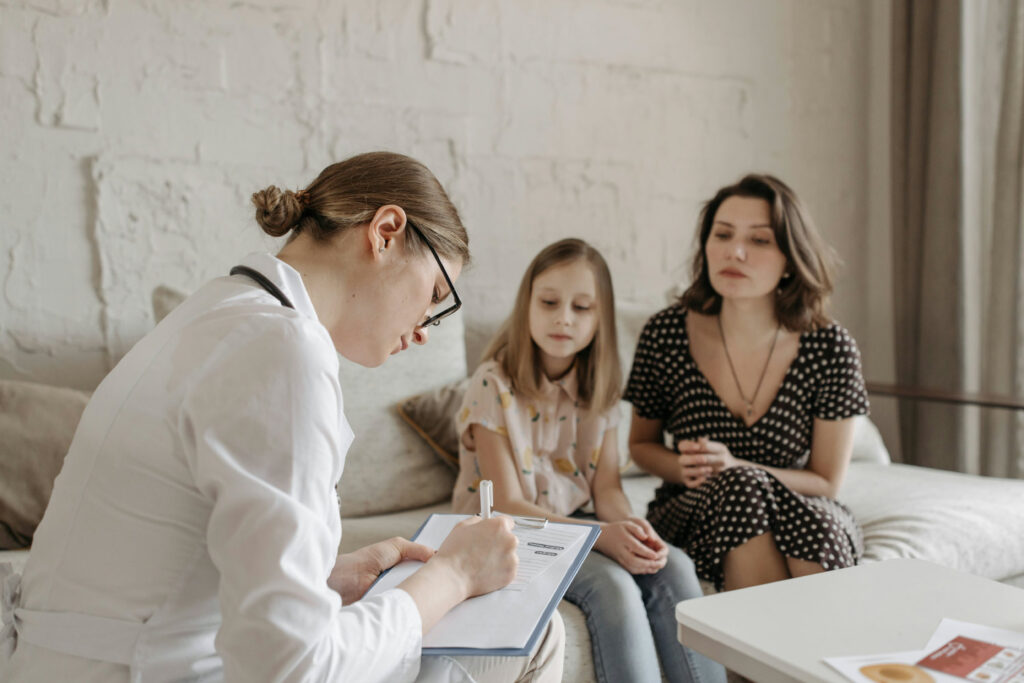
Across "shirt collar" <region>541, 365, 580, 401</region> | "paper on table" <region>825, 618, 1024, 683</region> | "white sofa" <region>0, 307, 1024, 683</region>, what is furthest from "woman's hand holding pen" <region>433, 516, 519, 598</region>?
"shirt collar" <region>541, 365, 580, 401</region>

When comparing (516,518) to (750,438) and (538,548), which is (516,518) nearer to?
(538,548)

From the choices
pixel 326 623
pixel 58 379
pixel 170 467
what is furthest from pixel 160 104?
A: pixel 326 623

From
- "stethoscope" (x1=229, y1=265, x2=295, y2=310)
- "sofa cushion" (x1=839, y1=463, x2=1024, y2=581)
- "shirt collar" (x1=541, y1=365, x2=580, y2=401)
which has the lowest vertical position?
"sofa cushion" (x1=839, y1=463, x2=1024, y2=581)

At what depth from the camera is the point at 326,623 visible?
780mm

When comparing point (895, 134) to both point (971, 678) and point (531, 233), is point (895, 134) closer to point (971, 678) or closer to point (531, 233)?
point (531, 233)

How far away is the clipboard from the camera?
0.93 meters

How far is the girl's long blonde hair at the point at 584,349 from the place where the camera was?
1.88m

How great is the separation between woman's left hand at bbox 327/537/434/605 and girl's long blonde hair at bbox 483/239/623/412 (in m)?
0.73

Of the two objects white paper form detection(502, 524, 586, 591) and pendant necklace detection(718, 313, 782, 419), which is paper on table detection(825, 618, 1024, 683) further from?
pendant necklace detection(718, 313, 782, 419)

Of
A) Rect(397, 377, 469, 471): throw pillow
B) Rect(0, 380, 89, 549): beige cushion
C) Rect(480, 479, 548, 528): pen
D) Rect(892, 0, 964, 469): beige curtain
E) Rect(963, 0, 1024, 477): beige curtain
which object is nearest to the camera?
Rect(480, 479, 548, 528): pen

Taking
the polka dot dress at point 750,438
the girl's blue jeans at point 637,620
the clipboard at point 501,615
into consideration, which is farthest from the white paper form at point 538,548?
the polka dot dress at point 750,438

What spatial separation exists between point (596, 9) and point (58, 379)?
6.00 feet

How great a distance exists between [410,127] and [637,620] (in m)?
1.52

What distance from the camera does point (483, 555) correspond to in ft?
3.43
